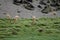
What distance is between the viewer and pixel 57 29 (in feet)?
23.0

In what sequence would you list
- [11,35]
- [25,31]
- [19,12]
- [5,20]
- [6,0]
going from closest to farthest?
[11,35] < [25,31] < [5,20] < [19,12] < [6,0]

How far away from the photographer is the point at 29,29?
6.74m

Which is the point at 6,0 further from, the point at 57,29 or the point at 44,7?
the point at 57,29

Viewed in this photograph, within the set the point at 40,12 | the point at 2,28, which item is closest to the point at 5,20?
the point at 2,28

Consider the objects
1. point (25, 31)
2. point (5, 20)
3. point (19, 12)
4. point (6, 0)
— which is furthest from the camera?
point (6, 0)

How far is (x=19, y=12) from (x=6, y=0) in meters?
1.58

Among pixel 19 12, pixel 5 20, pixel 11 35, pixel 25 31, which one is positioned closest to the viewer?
pixel 11 35

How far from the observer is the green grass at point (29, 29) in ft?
20.1

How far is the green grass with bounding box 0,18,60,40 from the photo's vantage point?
20.1 ft

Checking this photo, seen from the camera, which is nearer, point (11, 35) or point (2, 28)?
point (11, 35)

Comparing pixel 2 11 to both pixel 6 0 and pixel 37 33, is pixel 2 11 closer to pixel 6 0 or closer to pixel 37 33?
pixel 6 0

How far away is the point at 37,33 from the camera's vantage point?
6453 mm

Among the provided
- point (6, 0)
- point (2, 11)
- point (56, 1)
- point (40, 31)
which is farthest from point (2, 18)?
point (56, 1)

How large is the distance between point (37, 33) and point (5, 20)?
173 cm
